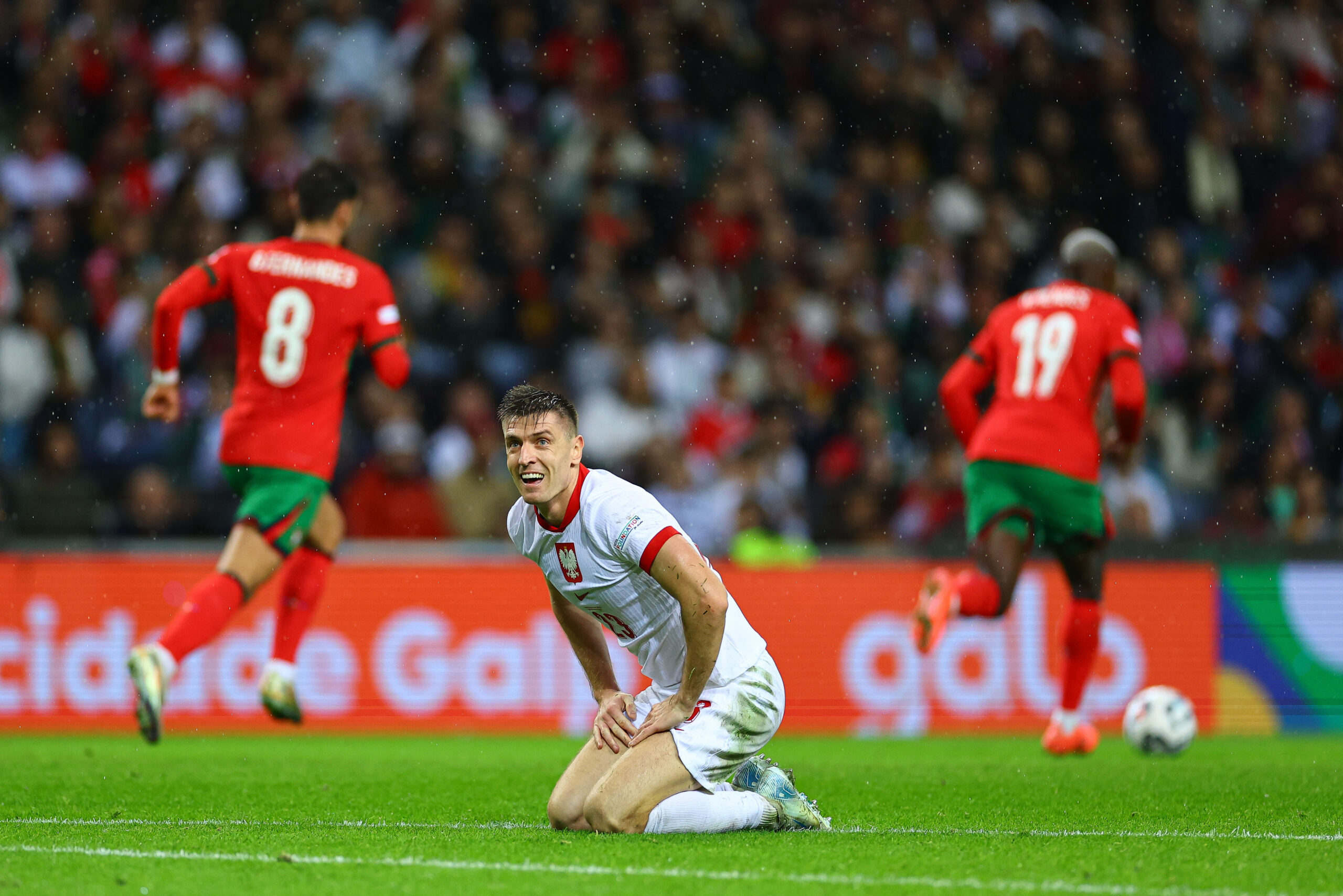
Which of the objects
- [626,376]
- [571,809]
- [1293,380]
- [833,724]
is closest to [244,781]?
[571,809]

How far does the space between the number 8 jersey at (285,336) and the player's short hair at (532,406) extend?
2.13m

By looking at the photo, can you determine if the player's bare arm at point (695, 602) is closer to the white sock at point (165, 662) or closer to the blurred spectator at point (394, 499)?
the white sock at point (165, 662)

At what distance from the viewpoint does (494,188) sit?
13289 mm

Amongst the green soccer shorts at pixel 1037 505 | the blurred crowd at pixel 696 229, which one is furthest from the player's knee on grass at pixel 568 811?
the blurred crowd at pixel 696 229

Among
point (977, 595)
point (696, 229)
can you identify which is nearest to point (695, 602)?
point (977, 595)

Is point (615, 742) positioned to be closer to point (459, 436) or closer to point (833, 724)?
point (833, 724)

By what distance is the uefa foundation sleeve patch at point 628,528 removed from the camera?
4.99m

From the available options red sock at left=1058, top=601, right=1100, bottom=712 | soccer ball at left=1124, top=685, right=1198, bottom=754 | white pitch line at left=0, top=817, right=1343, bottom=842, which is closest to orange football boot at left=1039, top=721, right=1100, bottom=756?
red sock at left=1058, top=601, right=1100, bottom=712

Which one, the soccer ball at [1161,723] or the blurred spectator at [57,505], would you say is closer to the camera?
the soccer ball at [1161,723]

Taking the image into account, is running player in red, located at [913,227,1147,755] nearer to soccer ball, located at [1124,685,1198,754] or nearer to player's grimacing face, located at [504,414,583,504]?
soccer ball, located at [1124,685,1198,754]

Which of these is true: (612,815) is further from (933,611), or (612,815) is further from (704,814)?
(933,611)

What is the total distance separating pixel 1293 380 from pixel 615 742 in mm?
9279

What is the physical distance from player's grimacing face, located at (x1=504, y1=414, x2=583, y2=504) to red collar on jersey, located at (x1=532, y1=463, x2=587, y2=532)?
2.1 inches

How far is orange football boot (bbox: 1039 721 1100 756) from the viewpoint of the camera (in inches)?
324
